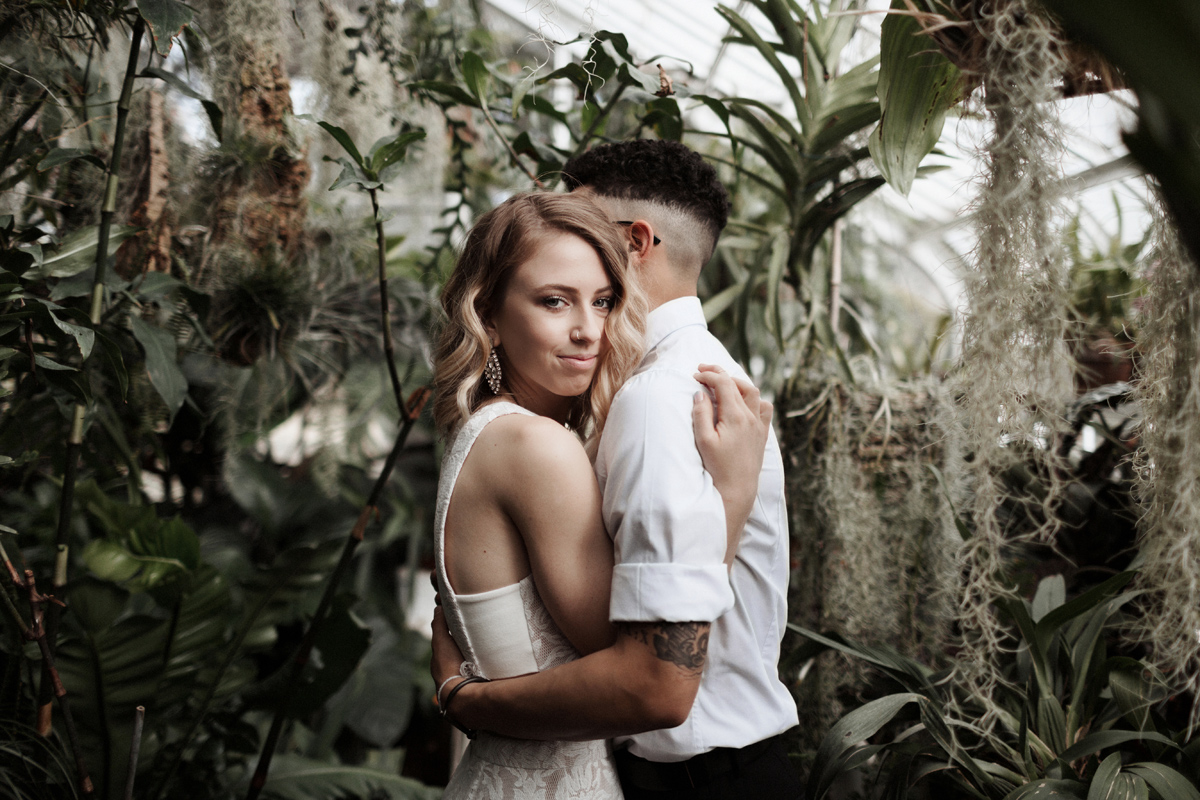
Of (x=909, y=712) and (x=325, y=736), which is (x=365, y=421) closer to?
(x=325, y=736)

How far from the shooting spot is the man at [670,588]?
76cm

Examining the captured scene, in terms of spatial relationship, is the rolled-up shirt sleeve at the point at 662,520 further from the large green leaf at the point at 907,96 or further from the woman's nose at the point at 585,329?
the large green leaf at the point at 907,96

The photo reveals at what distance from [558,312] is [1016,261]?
21.7 inches

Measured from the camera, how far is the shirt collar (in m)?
1.06

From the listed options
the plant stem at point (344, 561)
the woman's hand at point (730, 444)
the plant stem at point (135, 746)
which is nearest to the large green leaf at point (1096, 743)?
the woman's hand at point (730, 444)

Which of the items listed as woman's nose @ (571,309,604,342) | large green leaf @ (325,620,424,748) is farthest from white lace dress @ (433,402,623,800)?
large green leaf @ (325,620,424,748)

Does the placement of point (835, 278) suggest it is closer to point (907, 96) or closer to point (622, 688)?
point (907, 96)

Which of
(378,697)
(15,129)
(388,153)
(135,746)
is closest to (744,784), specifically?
(135,746)

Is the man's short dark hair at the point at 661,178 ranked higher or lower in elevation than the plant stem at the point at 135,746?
higher

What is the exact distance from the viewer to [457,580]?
3.04 feet

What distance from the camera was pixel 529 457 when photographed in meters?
0.85

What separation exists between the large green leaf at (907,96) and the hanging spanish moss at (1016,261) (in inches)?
4.1

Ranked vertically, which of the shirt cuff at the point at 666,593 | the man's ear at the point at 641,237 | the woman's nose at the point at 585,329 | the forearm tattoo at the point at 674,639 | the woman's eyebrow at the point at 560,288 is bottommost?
the forearm tattoo at the point at 674,639

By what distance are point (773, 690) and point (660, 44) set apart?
3.83 metres
